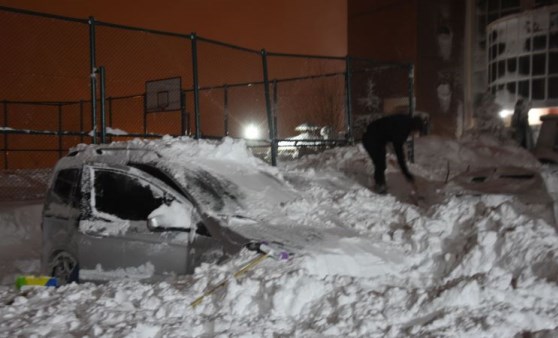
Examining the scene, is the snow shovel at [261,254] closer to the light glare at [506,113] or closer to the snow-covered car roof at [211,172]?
the snow-covered car roof at [211,172]

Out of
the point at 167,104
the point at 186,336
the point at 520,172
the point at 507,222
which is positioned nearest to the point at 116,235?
the point at 186,336

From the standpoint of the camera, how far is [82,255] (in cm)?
521

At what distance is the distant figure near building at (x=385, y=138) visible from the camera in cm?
Answer: 822

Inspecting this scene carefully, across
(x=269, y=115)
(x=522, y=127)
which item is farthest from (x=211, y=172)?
(x=522, y=127)

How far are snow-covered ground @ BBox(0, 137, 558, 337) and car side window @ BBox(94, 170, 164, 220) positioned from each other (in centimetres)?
73

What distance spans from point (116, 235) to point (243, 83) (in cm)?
936

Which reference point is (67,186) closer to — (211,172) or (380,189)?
(211,172)

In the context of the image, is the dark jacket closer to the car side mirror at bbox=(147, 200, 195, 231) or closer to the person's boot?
the person's boot

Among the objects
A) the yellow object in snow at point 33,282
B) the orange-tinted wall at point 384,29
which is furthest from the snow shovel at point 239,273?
the orange-tinted wall at point 384,29

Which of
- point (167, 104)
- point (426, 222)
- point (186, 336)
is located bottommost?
point (186, 336)

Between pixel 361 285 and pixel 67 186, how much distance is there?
326cm

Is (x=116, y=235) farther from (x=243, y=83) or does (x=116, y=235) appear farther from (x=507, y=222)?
(x=243, y=83)

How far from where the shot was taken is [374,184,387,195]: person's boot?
810 cm

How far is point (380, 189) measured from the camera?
8.19 m
